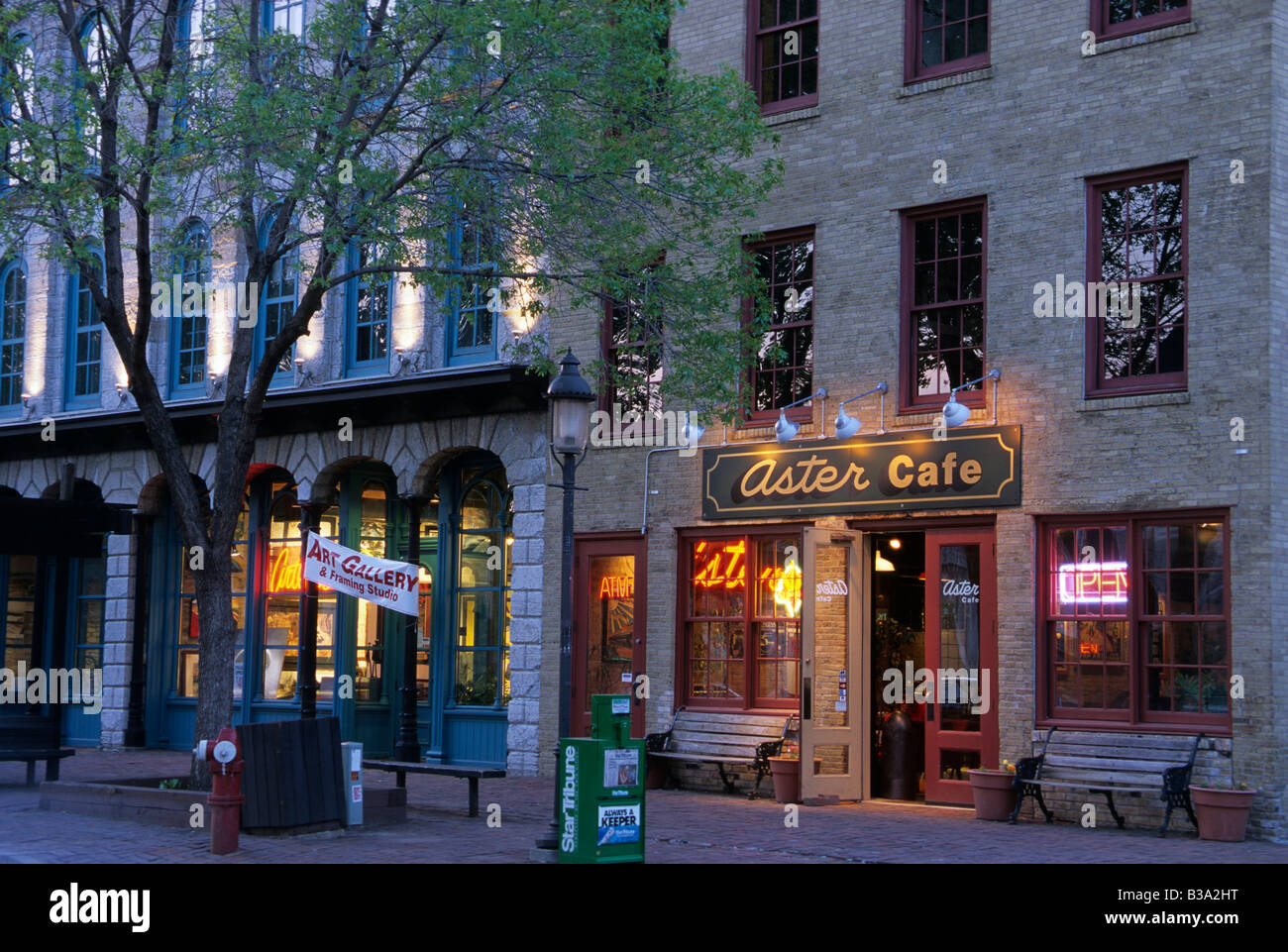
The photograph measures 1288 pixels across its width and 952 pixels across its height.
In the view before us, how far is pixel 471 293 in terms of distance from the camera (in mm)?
17281

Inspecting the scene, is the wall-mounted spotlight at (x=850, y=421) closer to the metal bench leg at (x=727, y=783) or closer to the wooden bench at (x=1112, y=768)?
the wooden bench at (x=1112, y=768)

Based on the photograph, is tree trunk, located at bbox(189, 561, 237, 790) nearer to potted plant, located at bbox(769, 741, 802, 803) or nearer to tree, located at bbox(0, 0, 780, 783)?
tree, located at bbox(0, 0, 780, 783)

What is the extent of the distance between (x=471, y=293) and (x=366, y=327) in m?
5.35

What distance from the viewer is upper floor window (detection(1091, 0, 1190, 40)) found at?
1540 cm

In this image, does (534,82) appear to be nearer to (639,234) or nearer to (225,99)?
(639,234)

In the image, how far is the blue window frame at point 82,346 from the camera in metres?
Result: 25.7

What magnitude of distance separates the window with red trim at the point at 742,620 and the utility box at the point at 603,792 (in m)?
6.08

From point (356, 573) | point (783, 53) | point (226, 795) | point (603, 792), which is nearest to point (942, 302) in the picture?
point (783, 53)

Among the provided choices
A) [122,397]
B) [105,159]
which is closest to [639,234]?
[105,159]

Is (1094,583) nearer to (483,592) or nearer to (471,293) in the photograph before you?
(471,293)

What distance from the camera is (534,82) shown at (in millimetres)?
15578

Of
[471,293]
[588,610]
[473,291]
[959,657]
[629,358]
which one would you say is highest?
[473,291]

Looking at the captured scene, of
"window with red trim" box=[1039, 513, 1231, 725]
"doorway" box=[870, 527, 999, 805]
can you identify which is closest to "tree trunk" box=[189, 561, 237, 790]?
"doorway" box=[870, 527, 999, 805]

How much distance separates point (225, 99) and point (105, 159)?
6.20 ft
